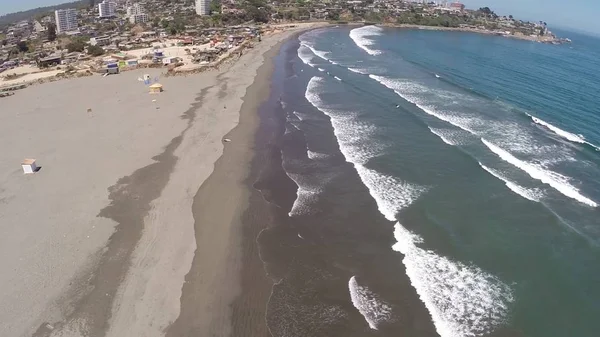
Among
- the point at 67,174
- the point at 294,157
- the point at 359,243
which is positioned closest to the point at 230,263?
the point at 359,243

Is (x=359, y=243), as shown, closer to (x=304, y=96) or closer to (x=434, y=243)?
(x=434, y=243)

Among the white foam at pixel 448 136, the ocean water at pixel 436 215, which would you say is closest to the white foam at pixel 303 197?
the ocean water at pixel 436 215

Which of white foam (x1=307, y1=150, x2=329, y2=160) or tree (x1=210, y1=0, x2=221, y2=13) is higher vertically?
tree (x1=210, y1=0, x2=221, y2=13)

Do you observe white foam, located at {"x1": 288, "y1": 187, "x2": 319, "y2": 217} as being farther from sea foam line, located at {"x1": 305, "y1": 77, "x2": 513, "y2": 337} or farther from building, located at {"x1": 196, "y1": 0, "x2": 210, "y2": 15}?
building, located at {"x1": 196, "y1": 0, "x2": 210, "y2": 15}

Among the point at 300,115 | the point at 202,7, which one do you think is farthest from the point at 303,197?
the point at 202,7

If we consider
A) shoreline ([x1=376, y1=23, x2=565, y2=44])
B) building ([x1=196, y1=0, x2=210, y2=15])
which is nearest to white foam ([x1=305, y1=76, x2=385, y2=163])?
shoreline ([x1=376, y1=23, x2=565, y2=44])

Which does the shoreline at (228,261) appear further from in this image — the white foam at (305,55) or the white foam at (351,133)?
the white foam at (305,55)

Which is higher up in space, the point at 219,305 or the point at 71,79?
the point at 71,79
